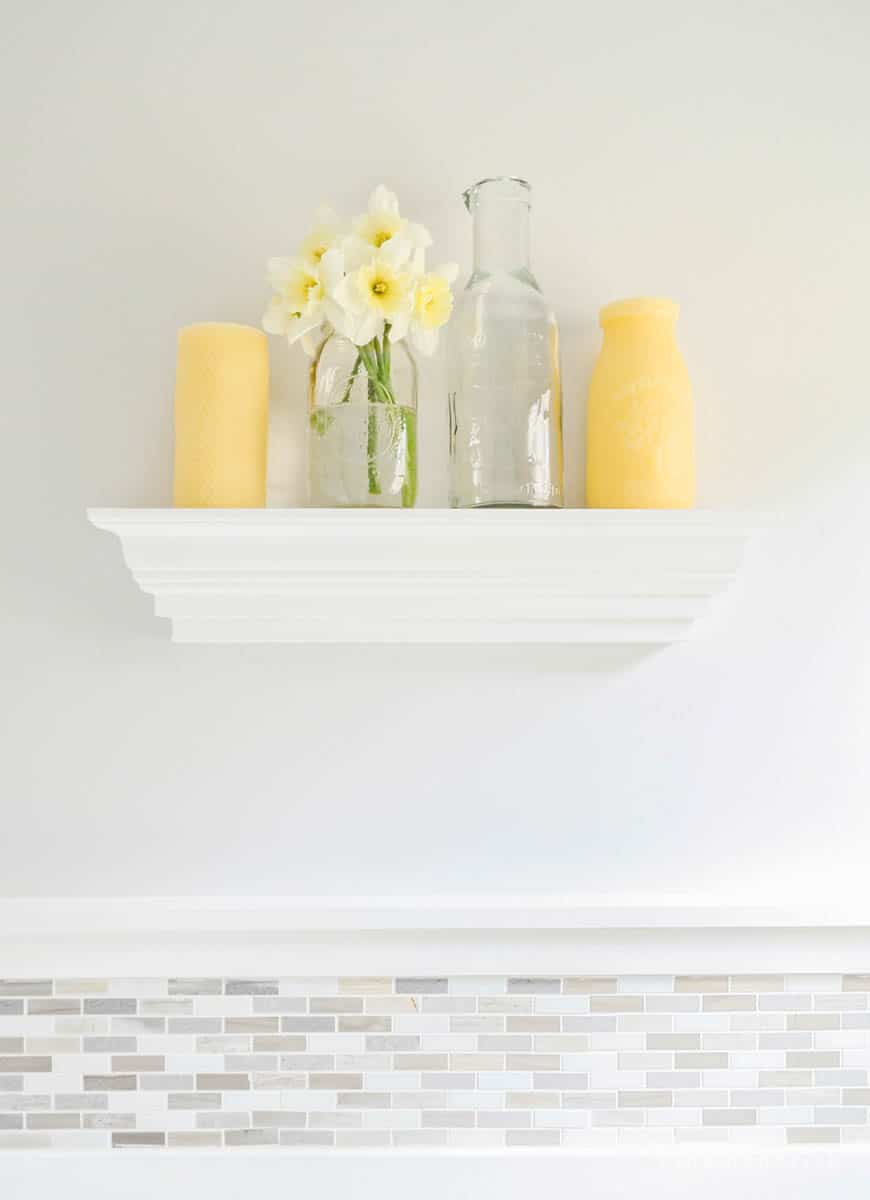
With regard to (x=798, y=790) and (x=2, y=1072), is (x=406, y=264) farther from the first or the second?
(x=2, y=1072)

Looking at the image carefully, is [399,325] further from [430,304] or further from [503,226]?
[503,226]

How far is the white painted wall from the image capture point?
109cm

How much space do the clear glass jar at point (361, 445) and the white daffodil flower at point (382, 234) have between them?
9 centimetres

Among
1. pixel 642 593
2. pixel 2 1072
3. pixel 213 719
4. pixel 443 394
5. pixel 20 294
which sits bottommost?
pixel 2 1072

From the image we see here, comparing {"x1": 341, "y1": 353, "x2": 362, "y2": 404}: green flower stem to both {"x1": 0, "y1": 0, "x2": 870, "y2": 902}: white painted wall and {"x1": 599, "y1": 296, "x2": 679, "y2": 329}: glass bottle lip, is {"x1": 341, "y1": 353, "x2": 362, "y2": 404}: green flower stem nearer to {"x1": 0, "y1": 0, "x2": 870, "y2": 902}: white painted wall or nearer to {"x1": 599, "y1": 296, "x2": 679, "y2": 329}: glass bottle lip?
{"x1": 0, "y1": 0, "x2": 870, "y2": 902}: white painted wall

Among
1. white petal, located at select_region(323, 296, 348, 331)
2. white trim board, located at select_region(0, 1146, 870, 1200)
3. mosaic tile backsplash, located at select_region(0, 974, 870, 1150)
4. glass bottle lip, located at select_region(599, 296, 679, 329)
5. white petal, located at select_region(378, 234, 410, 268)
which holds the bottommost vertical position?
white trim board, located at select_region(0, 1146, 870, 1200)

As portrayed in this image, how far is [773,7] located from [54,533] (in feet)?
3.04

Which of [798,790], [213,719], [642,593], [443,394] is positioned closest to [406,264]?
[443,394]

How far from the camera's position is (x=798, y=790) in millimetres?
1114

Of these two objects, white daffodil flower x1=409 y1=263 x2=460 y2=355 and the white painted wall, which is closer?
white daffodil flower x1=409 y1=263 x2=460 y2=355

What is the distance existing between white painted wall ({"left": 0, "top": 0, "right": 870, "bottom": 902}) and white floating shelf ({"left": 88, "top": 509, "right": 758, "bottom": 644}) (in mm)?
45

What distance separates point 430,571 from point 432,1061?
51 cm

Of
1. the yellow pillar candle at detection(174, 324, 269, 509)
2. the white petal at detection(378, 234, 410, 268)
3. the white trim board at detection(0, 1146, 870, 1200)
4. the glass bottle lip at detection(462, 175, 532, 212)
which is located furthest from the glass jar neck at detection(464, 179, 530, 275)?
the white trim board at detection(0, 1146, 870, 1200)

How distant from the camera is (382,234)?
983mm
